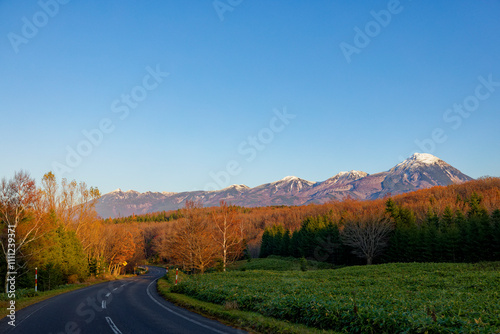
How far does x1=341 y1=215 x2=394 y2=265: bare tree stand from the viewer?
60.8 meters

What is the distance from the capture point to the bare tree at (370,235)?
60.8 metres

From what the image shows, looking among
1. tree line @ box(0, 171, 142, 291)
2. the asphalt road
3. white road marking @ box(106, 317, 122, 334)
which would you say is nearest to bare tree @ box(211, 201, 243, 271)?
tree line @ box(0, 171, 142, 291)

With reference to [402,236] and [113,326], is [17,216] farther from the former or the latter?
[402,236]

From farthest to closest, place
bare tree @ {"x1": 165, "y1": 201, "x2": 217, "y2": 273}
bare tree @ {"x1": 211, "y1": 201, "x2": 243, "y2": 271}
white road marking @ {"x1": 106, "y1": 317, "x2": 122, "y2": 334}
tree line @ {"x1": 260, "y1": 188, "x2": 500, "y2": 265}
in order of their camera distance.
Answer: tree line @ {"x1": 260, "y1": 188, "x2": 500, "y2": 265} < bare tree @ {"x1": 211, "y1": 201, "x2": 243, "y2": 271} < bare tree @ {"x1": 165, "y1": 201, "x2": 217, "y2": 273} < white road marking @ {"x1": 106, "y1": 317, "x2": 122, "y2": 334}

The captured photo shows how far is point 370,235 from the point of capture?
201 ft

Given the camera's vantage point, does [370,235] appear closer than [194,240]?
No

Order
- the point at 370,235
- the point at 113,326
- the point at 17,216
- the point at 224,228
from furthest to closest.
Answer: the point at 370,235
the point at 224,228
the point at 17,216
the point at 113,326

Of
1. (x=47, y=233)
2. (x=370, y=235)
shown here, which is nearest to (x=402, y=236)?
(x=370, y=235)

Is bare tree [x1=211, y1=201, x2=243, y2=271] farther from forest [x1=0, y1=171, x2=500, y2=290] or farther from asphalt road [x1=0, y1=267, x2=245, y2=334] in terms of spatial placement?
asphalt road [x1=0, y1=267, x2=245, y2=334]

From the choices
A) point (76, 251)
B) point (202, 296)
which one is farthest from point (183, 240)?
point (202, 296)

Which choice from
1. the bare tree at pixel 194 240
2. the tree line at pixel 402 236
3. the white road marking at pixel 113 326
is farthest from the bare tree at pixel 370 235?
the white road marking at pixel 113 326

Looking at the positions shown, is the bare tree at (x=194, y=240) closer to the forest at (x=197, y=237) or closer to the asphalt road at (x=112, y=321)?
the forest at (x=197, y=237)

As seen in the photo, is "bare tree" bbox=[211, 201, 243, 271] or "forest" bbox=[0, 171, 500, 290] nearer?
"forest" bbox=[0, 171, 500, 290]

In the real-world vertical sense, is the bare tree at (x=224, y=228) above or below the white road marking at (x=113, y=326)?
above
